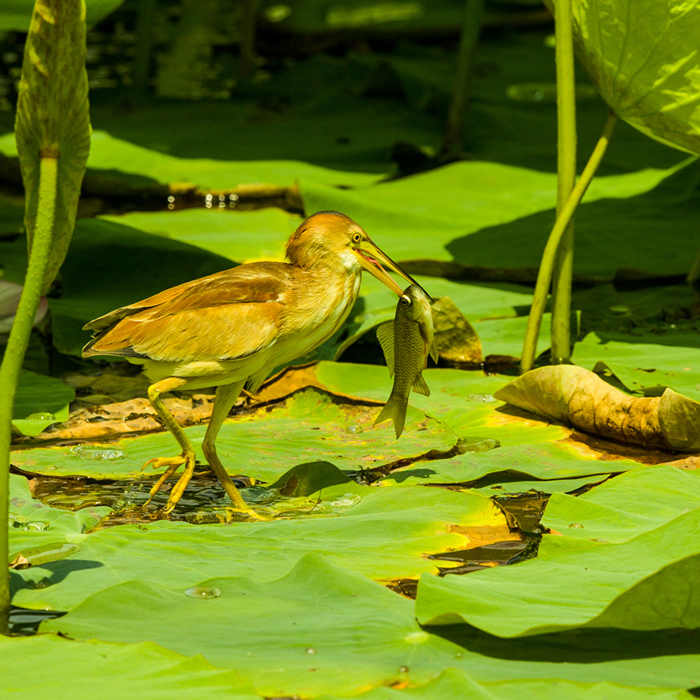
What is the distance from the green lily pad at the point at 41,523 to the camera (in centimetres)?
221

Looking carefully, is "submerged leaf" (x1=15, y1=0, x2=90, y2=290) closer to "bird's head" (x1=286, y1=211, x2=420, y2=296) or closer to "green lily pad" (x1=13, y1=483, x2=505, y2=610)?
"green lily pad" (x1=13, y1=483, x2=505, y2=610)

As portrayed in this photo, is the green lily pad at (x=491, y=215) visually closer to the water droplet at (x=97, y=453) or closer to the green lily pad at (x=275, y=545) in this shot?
the water droplet at (x=97, y=453)

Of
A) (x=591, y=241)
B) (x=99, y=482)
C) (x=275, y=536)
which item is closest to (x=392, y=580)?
(x=275, y=536)

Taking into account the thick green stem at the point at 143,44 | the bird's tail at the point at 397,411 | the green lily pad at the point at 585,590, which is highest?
the thick green stem at the point at 143,44

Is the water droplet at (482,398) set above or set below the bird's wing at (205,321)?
below

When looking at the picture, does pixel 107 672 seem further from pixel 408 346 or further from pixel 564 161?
pixel 564 161

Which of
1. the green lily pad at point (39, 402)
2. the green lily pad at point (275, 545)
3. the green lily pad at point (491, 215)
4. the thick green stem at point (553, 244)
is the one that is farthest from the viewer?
the green lily pad at point (491, 215)

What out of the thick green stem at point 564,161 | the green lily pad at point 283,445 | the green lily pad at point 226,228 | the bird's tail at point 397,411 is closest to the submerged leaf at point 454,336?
the thick green stem at point 564,161

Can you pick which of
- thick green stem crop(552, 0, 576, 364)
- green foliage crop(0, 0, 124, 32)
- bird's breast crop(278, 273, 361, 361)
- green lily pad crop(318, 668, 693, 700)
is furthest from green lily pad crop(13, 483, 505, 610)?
green foliage crop(0, 0, 124, 32)

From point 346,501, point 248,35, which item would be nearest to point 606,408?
point 346,501

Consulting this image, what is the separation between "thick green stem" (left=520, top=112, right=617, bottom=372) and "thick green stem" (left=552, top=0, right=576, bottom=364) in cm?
6

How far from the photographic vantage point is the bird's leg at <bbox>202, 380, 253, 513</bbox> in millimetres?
2750

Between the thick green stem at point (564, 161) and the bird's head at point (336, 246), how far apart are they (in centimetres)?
105

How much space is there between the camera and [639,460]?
3.10m
